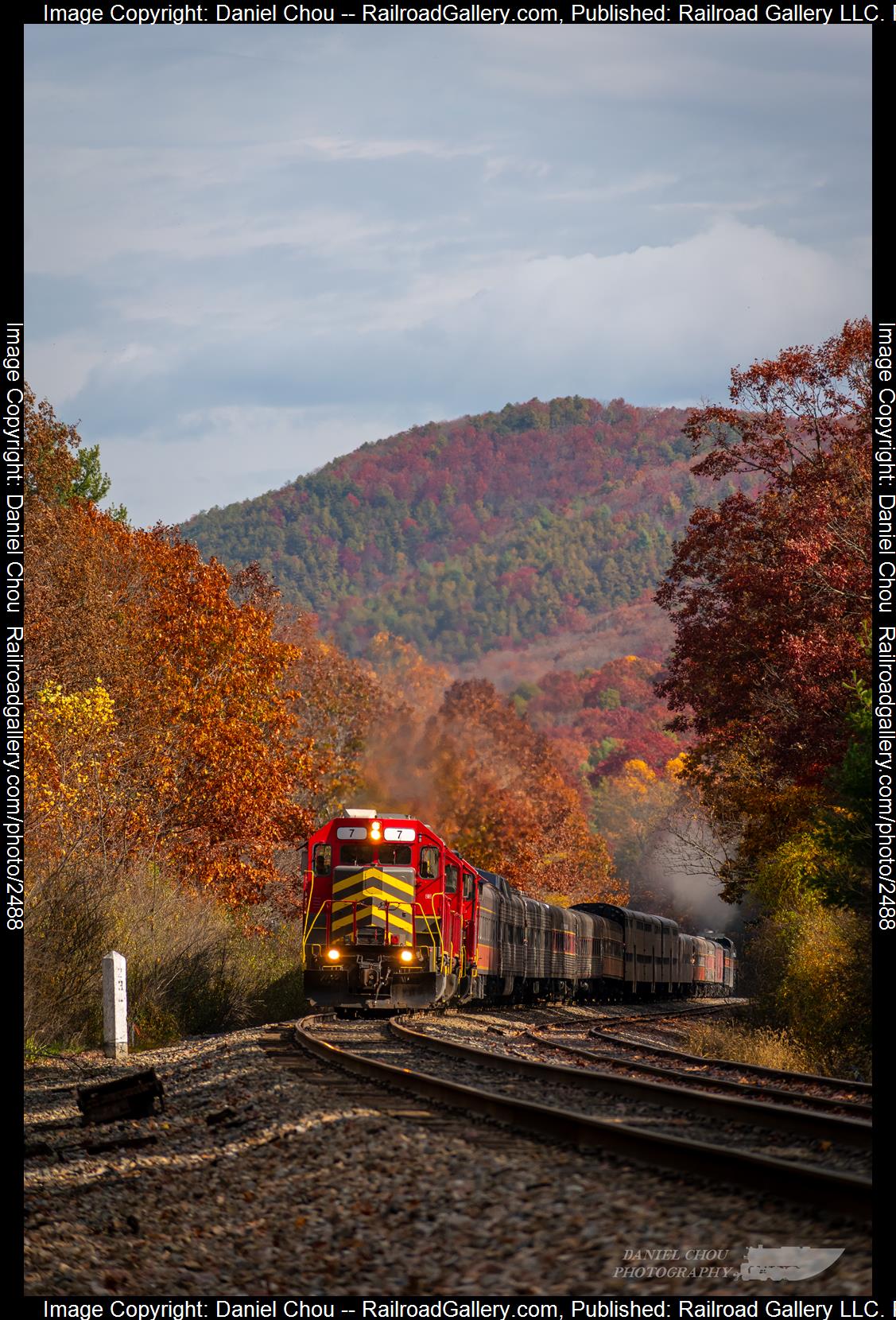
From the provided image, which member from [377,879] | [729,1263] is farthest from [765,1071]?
[729,1263]

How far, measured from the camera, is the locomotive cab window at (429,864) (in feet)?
81.2

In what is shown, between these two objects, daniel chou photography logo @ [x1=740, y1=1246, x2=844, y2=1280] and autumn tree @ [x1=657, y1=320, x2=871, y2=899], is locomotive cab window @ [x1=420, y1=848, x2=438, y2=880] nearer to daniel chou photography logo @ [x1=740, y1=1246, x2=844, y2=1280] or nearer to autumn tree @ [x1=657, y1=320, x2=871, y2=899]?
autumn tree @ [x1=657, y1=320, x2=871, y2=899]

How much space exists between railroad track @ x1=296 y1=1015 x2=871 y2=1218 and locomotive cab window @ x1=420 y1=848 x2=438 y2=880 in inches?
244

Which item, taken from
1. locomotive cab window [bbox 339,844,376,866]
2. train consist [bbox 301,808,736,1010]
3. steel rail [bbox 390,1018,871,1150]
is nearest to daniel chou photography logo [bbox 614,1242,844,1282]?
steel rail [bbox 390,1018,871,1150]

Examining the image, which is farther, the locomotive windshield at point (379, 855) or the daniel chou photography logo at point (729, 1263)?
the locomotive windshield at point (379, 855)

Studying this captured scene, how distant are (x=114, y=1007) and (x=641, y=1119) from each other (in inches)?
427

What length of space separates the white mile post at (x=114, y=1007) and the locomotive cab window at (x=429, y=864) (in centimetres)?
622

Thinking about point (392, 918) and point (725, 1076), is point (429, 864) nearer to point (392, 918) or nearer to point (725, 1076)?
point (392, 918)

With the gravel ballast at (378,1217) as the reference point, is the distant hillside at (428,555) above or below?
above

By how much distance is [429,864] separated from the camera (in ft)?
81.8

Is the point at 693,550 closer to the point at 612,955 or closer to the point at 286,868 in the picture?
the point at 612,955

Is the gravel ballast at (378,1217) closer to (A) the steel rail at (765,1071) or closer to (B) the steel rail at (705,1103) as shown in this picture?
(B) the steel rail at (705,1103)

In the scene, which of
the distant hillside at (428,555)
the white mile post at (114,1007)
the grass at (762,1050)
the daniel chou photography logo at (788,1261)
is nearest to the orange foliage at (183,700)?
the white mile post at (114,1007)

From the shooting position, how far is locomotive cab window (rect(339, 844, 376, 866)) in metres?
24.8
